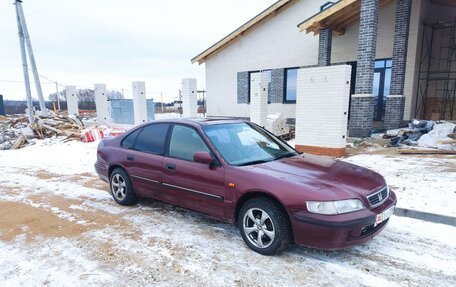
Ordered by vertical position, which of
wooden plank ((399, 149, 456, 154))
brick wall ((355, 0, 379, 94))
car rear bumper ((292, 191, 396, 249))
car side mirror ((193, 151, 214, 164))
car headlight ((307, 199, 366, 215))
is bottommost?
wooden plank ((399, 149, 456, 154))

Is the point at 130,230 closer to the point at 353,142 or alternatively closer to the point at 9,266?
the point at 9,266

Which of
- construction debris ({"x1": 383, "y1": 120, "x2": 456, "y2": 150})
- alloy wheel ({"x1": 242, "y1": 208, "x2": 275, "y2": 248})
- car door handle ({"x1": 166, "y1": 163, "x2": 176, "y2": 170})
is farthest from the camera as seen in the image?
construction debris ({"x1": 383, "y1": 120, "x2": 456, "y2": 150})

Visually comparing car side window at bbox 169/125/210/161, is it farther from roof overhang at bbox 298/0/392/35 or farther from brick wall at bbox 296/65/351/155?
roof overhang at bbox 298/0/392/35

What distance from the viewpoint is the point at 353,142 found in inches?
411

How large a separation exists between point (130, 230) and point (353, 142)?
28.2ft

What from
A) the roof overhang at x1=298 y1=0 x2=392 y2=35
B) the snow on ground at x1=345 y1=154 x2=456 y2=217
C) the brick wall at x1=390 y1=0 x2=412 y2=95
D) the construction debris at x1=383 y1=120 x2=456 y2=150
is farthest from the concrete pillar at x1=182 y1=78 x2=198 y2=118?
the brick wall at x1=390 y1=0 x2=412 y2=95

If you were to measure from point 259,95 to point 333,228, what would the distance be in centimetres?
881

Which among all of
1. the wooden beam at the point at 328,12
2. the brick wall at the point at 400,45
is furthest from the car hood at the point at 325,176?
the brick wall at the point at 400,45

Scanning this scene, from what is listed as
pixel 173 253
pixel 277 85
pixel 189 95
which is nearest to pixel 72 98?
pixel 189 95

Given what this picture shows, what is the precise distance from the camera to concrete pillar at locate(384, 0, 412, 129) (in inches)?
435

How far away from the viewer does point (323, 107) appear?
848 centimetres

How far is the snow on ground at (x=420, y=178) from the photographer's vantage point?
4.57 m

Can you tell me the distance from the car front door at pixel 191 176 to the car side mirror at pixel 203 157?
0.30 ft

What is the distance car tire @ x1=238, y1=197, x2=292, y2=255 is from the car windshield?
598 mm
